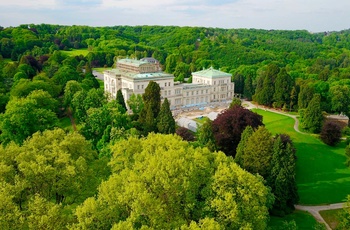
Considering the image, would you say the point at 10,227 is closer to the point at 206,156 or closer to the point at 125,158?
the point at 125,158

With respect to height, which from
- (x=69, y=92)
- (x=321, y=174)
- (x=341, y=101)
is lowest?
(x=321, y=174)

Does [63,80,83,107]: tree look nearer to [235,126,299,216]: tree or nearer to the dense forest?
the dense forest

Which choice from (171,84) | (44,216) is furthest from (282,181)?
(171,84)

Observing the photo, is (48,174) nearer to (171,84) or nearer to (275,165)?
(275,165)

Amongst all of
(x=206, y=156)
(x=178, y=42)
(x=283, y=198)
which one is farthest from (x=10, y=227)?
(x=178, y=42)

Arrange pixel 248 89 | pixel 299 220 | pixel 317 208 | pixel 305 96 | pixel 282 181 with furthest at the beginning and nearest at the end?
1. pixel 248 89
2. pixel 305 96
3. pixel 317 208
4. pixel 282 181
5. pixel 299 220

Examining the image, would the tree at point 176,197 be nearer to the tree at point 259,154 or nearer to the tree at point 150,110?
the tree at point 259,154

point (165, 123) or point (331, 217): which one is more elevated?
point (165, 123)
